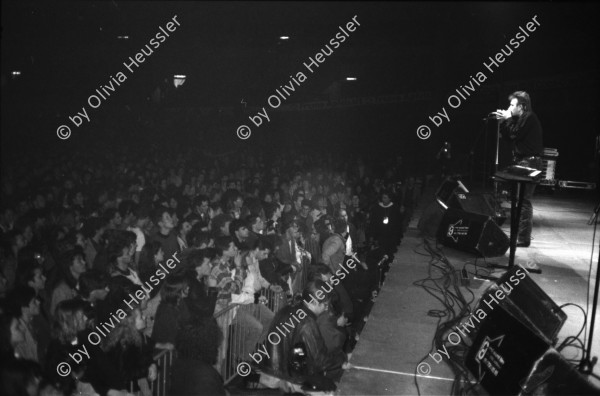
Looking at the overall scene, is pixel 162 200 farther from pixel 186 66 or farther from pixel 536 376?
pixel 186 66

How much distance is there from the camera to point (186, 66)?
2042 cm

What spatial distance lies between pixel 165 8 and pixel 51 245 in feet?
24.6

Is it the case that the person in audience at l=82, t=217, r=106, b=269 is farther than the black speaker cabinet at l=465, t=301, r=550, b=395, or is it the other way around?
the person in audience at l=82, t=217, r=106, b=269

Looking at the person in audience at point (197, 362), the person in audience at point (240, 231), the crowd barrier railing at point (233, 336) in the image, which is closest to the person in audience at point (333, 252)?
the person in audience at point (240, 231)

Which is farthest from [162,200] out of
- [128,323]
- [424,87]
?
[424,87]

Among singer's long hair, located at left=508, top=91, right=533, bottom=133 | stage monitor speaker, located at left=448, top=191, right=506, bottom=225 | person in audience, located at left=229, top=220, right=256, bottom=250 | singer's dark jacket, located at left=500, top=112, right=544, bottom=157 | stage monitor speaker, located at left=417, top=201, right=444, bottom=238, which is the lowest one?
person in audience, located at left=229, top=220, right=256, bottom=250

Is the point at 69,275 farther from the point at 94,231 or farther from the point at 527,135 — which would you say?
the point at 527,135

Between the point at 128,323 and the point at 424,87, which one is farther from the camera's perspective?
the point at 424,87

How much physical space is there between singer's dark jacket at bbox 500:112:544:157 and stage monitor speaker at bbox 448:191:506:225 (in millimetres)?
1185

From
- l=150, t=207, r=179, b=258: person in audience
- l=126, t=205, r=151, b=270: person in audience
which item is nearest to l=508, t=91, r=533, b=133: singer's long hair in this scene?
l=150, t=207, r=179, b=258: person in audience

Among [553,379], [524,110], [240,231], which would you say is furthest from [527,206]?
[240,231]

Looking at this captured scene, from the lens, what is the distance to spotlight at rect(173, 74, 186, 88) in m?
20.8

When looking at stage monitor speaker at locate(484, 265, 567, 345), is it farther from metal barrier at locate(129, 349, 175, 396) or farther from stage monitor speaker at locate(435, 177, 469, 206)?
stage monitor speaker at locate(435, 177, 469, 206)

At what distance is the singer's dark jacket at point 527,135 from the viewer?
4406 mm
